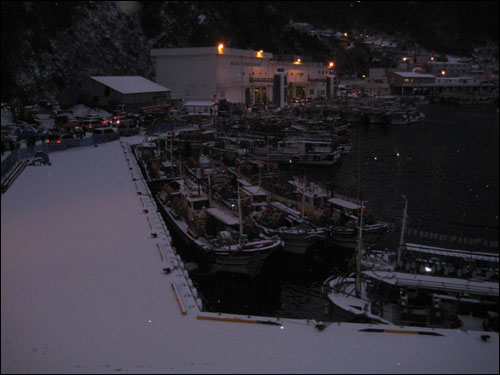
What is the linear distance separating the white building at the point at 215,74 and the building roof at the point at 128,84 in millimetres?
1712

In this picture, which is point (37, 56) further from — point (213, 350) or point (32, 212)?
point (213, 350)

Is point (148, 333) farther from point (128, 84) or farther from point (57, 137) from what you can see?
point (128, 84)

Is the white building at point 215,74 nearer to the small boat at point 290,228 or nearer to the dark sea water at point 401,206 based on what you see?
the dark sea water at point 401,206

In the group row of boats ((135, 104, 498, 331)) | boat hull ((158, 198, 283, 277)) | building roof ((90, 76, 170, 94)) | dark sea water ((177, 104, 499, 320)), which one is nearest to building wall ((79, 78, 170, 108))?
building roof ((90, 76, 170, 94))

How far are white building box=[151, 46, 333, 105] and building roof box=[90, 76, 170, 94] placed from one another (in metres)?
1.71

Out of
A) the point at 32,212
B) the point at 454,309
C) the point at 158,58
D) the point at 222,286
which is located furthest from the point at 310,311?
the point at 158,58

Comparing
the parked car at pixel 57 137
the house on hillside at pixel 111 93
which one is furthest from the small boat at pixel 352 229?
the house on hillside at pixel 111 93

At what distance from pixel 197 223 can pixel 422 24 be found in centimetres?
327

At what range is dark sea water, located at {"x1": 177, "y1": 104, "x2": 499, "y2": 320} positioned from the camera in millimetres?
4234

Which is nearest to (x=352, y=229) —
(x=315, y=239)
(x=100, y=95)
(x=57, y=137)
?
(x=315, y=239)

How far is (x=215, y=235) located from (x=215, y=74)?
1262 centimetres

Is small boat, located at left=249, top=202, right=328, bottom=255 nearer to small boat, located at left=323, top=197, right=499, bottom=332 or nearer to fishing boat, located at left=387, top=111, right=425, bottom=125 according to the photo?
small boat, located at left=323, top=197, right=499, bottom=332

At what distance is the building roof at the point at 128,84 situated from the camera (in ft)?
46.7

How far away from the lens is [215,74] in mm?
17000
